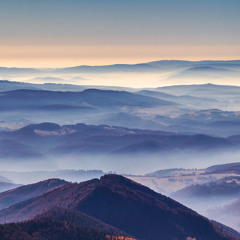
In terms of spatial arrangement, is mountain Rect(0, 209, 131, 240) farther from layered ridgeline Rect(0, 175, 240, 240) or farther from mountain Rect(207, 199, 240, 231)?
mountain Rect(207, 199, 240, 231)

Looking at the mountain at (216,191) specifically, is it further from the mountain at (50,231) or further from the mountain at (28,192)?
the mountain at (50,231)

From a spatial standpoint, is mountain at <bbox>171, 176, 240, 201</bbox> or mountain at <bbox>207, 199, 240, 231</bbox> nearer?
mountain at <bbox>207, 199, 240, 231</bbox>

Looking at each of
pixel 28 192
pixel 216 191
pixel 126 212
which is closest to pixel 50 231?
pixel 126 212

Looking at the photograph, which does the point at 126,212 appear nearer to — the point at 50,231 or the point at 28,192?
the point at 50,231

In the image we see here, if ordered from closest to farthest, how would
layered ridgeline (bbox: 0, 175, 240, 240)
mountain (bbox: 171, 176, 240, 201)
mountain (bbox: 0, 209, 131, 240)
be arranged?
mountain (bbox: 0, 209, 131, 240), layered ridgeline (bbox: 0, 175, 240, 240), mountain (bbox: 171, 176, 240, 201)

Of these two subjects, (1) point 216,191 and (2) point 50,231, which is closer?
(2) point 50,231

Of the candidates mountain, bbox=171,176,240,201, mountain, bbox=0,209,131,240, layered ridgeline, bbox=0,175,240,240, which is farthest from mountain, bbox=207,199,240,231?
mountain, bbox=0,209,131,240

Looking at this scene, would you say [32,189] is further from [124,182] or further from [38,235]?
[38,235]

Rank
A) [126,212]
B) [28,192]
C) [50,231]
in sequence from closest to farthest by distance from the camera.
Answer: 1. [50,231]
2. [126,212]
3. [28,192]

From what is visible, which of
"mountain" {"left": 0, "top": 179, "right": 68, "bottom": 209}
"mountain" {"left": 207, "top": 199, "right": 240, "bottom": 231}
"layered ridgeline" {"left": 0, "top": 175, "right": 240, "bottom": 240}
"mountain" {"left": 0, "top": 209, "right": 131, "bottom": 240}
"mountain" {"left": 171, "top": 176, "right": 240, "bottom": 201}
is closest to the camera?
"mountain" {"left": 0, "top": 209, "right": 131, "bottom": 240}

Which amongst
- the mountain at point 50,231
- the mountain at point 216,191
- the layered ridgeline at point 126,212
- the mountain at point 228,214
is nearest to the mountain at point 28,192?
the layered ridgeline at point 126,212
